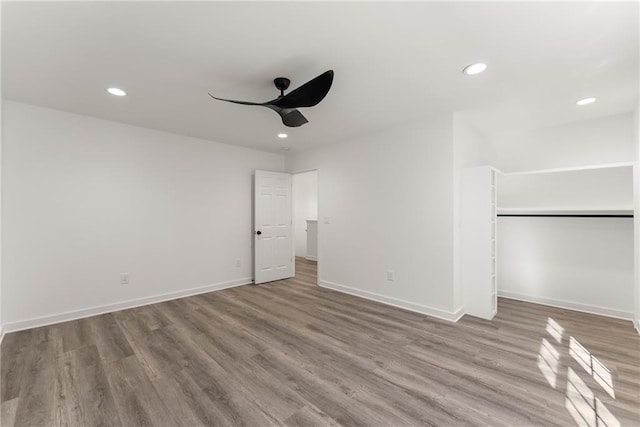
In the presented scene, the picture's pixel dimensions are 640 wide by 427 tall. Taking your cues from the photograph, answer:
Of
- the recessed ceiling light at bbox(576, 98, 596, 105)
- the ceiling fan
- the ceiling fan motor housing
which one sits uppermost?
the recessed ceiling light at bbox(576, 98, 596, 105)

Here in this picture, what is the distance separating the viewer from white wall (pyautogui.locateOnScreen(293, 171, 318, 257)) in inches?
301

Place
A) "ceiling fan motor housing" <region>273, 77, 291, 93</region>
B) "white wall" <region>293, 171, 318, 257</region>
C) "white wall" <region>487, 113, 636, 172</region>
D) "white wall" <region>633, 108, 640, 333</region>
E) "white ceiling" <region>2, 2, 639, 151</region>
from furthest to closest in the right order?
"white wall" <region>293, 171, 318, 257</region> → "white wall" <region>487, 113, 636, 172</region> → "white wall" <region>633, 108, 640, 333</region> → "ceiling fan motor housing" <region>273, 77, 291, 93</region> → "white ceiling" <region>2, 2, 639, 151</region>

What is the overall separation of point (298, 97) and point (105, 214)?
3.14 m

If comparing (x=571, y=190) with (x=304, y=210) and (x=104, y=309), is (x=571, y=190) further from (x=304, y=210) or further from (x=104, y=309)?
(x=104, y=309)

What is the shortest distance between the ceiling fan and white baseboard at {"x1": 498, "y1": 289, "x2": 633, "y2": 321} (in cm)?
393

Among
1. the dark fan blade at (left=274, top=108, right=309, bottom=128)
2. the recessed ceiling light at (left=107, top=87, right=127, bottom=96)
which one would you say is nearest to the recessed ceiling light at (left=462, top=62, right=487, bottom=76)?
the dark fan blade at (left=274, top=108, right=309, bottom=128)

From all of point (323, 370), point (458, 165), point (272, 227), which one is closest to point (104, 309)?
point (272, 227)

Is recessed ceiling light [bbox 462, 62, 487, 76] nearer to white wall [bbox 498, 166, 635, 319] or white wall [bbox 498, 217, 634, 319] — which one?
white wall [bbox 498, 166, 635, 319]

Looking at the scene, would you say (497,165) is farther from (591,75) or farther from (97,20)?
(97,20)

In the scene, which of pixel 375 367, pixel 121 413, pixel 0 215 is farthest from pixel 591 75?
pixel 0 215

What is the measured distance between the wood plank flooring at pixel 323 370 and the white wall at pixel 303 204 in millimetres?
4386

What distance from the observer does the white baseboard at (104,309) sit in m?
2.87

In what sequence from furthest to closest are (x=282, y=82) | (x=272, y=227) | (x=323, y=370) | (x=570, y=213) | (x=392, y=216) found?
(x=272, y=227), (x=392, y=216), (x=570, y=213), (x=282, y=82), (x=323, y=370)

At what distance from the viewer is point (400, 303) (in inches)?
140
